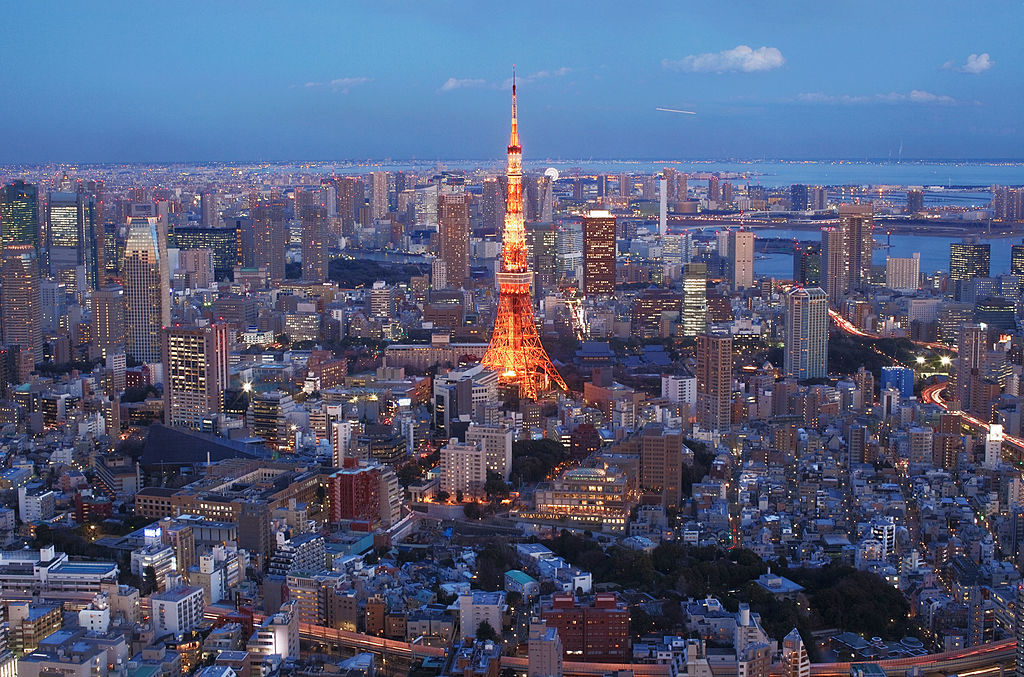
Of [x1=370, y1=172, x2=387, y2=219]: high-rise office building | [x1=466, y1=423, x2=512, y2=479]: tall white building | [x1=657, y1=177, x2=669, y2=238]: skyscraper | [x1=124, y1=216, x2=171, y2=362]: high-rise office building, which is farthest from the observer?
[x1=370, y1=172, x2=387, y2=219]: high-rise office building

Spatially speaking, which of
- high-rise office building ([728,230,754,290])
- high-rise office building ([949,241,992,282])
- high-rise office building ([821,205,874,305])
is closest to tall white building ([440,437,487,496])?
high-rise office building ([821,205,874,305])

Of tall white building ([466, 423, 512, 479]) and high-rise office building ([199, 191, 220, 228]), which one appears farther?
high-rise office building ([199, 191, 220, 228])

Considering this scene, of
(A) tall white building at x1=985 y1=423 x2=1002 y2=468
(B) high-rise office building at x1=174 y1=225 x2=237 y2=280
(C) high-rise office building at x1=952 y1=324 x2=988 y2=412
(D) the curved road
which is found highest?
(B) high-rise office building at x1=174 y1=225 x2=237 y2=280

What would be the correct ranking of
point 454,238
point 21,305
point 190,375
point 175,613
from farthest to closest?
point 454,238 < point 21,305 < point 190,375 < point 175,613

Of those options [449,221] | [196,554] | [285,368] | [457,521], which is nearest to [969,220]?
[449,221]

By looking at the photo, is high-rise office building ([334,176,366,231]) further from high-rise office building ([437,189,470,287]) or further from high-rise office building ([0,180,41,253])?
high-rise office building ([0,180,41,253])

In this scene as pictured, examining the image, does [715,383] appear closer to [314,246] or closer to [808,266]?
[808,266]

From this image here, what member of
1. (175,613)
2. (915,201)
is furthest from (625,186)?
(175,613)
